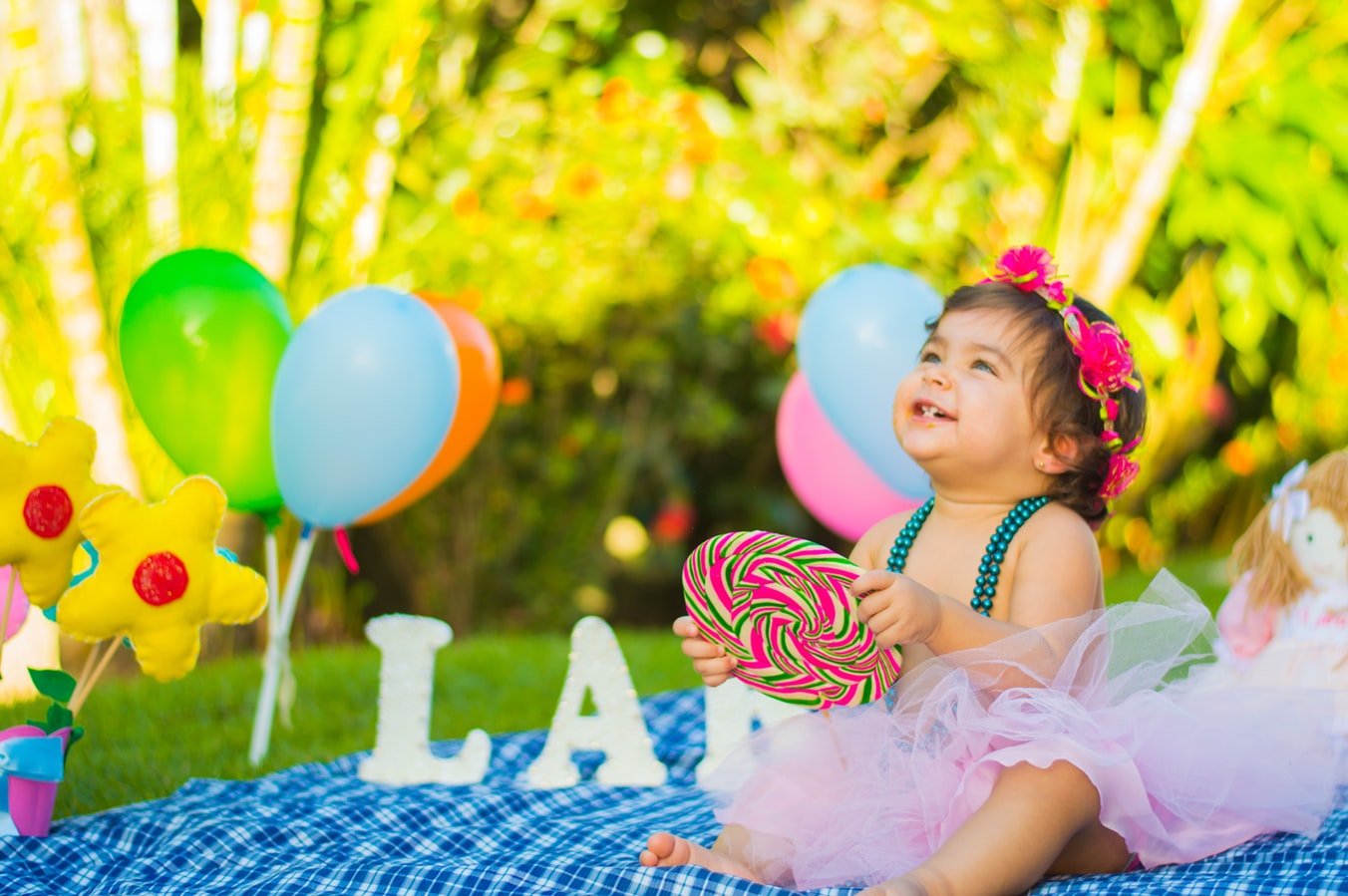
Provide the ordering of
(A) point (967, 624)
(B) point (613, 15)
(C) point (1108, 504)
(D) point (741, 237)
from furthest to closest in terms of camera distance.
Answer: (B) point (613, 15), (D) point (741, 237), (C) point (1108, 504), (A) point (967, 624)

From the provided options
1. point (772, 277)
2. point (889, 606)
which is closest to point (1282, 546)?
point (889, 606)

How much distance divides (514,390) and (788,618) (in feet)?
9.60

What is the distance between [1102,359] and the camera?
1.84 m

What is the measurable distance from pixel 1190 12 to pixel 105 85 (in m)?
3.40

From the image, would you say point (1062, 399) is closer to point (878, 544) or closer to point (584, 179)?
point (878, 544)

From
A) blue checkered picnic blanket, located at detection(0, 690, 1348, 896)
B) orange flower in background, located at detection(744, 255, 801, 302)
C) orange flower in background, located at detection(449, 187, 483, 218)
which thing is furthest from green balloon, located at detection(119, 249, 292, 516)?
orange flower in background, located at detection(744, 255, 801, 302)

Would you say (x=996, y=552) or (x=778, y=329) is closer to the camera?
(x=996, y=552)

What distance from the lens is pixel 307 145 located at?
13.4ft

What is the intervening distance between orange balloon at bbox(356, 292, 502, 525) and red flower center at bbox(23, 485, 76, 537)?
78 centimetres

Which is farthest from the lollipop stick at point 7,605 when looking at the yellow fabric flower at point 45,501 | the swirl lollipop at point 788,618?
the swirl lollipop at point 788,618

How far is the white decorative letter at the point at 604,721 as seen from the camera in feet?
7.91

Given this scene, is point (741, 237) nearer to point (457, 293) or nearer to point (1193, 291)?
point (457, 293)

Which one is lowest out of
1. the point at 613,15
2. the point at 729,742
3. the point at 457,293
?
the point at 729,742

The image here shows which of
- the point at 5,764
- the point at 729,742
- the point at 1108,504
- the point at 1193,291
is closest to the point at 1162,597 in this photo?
the point at 1108,504
